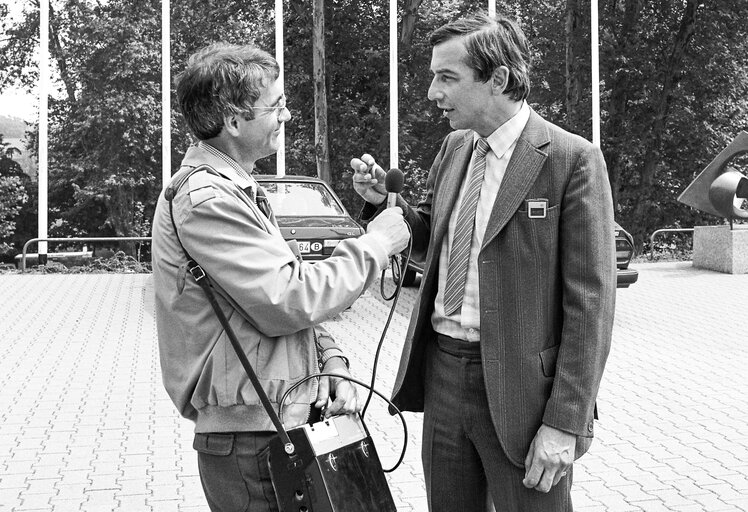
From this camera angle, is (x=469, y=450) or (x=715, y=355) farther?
(x=715, y=355)

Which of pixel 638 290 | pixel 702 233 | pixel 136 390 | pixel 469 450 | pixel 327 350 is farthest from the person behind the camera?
pixel 702 233

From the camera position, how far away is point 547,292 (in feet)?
9.32

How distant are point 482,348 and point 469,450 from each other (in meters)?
0.37

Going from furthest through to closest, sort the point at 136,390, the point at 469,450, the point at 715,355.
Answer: the point at 715,355
the point at 136,390
the point at 469,450

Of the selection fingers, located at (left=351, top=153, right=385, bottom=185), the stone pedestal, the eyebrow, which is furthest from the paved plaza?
the stone pedestal

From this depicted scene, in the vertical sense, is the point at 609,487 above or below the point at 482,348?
below

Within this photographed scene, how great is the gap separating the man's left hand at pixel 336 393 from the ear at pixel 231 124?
2.20 feet

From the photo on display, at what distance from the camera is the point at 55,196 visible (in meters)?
34.4

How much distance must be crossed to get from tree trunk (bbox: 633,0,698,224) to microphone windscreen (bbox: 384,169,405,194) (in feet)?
95.8

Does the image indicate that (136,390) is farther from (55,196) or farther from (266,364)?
(55,196)

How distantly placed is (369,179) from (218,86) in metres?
0.73

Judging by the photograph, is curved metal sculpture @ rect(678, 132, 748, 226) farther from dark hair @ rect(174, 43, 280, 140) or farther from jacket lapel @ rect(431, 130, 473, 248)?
dark hair @ rect(174, 43, 280, 140)

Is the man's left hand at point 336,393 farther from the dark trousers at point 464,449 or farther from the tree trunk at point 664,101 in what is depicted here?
the tree trunk at point 664,101

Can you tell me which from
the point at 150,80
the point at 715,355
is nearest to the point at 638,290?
the point at 715,355
